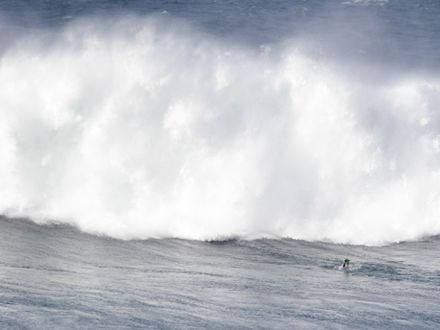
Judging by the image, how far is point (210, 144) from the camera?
43531mm

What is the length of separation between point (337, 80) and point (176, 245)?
39.4 feet

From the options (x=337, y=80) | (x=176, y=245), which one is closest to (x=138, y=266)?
(x=176, y=245)

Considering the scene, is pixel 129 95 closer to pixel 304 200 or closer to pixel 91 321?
pixel 304 200

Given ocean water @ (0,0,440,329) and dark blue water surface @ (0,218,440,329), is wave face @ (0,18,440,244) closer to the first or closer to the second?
ocean water @ (0,0,440,329)

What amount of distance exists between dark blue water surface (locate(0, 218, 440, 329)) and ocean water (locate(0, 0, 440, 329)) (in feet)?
0.52

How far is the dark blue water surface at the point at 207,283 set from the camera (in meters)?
28.6

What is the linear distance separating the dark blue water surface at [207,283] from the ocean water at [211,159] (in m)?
0.16

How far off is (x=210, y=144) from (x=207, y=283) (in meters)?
11.8

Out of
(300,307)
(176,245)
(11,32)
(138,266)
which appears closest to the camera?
(300,307)

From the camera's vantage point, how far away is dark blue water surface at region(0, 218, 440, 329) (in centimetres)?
2864

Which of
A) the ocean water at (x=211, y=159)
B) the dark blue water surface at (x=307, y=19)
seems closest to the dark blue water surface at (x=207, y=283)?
the ocean water at (x=211, y=159)

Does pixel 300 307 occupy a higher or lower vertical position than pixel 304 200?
lower

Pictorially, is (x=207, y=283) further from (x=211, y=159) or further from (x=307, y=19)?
(x=307, y=19)

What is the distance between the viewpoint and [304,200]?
139 ft
